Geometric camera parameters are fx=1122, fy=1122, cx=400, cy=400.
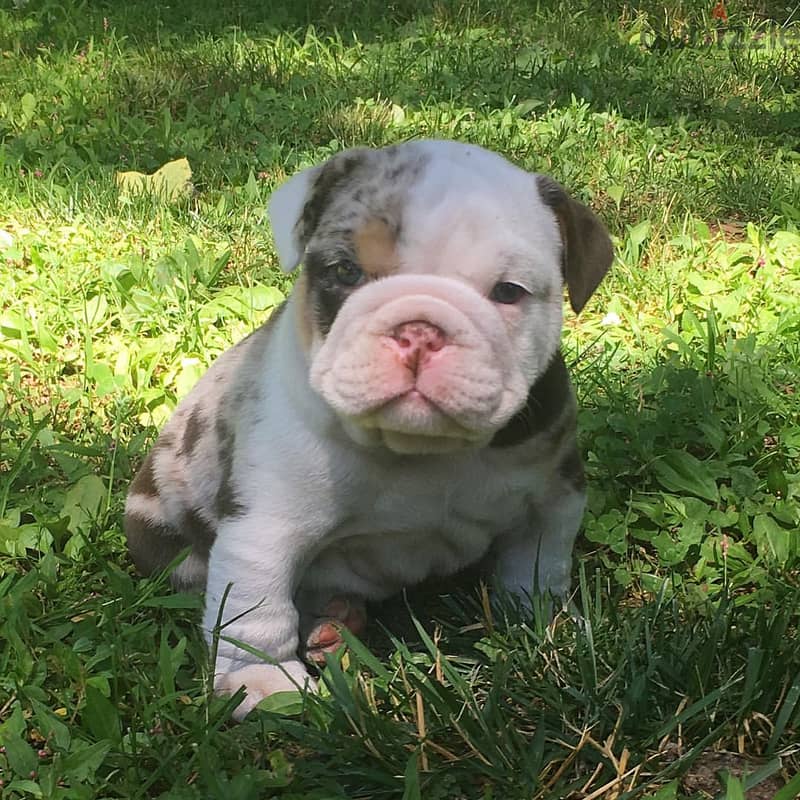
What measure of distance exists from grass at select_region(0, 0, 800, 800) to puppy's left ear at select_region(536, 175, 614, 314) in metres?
0.74

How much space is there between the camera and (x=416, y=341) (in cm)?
222

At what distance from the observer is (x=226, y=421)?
2805 mm

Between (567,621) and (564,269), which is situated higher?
(564,269)

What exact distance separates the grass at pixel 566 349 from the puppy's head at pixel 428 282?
1.84 ft

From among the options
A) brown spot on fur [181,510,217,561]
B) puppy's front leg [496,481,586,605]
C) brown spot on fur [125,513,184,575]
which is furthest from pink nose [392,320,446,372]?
brown spot on fur [125,513,184,575]

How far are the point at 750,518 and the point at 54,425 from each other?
2.23 m

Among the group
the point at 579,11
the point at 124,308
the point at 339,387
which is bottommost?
the point at 579,11

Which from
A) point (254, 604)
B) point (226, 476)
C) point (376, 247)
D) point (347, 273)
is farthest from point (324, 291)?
point (254, 604)

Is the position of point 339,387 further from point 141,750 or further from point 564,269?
point 141,750

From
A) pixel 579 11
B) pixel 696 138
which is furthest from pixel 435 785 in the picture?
pixel 579 11

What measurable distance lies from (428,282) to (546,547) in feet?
2.86

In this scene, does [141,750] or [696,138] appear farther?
[696,138]

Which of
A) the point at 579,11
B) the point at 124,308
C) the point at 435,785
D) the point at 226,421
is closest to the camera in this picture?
the point at 435,785

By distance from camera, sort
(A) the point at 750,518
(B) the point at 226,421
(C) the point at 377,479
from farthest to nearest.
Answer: (A) the point at 750,518
(B) the point at 226,421
(C) the point at 377,479
